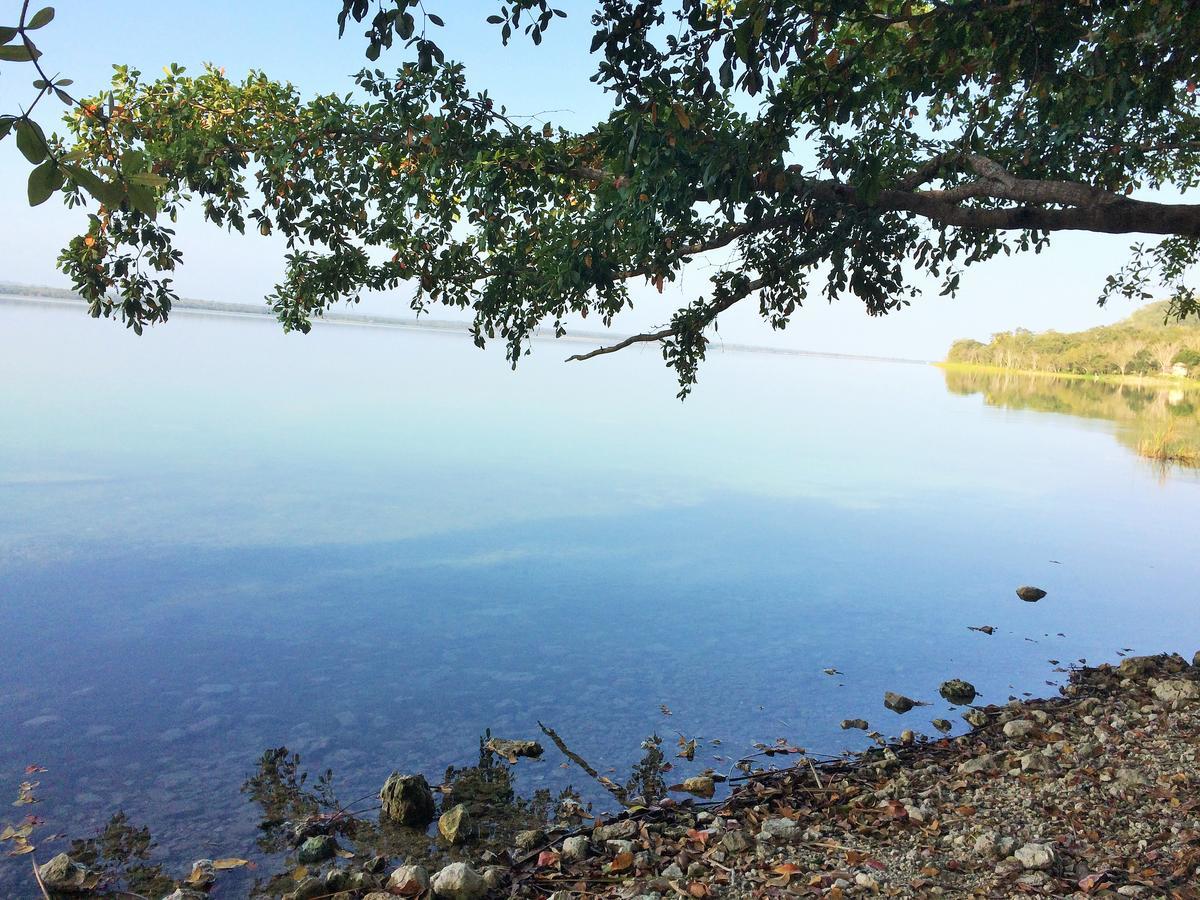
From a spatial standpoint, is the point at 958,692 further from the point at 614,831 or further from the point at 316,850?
the point at 316,850

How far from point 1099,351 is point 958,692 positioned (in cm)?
7941

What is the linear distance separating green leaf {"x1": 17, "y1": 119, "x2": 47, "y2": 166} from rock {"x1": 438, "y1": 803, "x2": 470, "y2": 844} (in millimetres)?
3574

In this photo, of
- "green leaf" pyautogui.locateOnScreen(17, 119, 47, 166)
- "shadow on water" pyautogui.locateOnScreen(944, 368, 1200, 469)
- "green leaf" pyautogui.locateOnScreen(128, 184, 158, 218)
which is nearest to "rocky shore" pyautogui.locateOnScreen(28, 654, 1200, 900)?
"green leaf" pyautogui.locateOnScreen(128, 184, 158, 218)

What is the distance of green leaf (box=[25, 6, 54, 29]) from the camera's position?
1.38m

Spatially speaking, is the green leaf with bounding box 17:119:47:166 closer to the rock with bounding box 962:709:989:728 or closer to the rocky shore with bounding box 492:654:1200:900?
the rocky shore with bounding box 492:654:1200:900

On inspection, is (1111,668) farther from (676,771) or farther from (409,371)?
(409,371)

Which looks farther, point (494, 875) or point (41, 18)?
point (494, 875)

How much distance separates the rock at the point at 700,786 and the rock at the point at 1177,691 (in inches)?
122

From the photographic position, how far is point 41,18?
1381 millimetres

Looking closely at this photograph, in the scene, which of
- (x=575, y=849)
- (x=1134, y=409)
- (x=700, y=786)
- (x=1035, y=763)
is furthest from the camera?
(x=1134, y=409)

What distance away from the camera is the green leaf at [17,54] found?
4.49 ft

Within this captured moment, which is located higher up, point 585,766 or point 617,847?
point 617,847

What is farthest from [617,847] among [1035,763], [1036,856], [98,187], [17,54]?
[17,54]

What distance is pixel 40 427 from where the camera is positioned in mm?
14719
